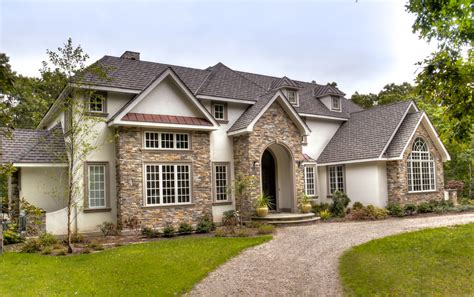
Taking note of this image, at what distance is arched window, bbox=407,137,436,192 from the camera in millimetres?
22406

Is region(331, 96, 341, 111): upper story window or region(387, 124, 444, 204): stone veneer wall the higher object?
region(331, 96, 341, 111): upper story window

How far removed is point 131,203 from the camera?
16375mm

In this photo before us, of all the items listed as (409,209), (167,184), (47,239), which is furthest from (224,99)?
(409,209)

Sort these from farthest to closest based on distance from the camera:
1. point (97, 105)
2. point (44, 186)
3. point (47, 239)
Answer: point (44, 186)
point (97, 105)
point (47, 239)

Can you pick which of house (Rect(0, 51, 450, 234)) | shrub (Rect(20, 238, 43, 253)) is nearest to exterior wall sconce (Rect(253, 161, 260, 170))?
house (Rect(0, 51, 450, 234))

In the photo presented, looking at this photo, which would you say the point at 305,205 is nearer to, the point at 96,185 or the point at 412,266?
the point at 96,185

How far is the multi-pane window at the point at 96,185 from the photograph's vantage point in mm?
Answer: 16609

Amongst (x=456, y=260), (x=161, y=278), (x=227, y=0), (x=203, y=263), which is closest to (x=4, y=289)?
(x=161, y=278)

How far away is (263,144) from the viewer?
19.8 m

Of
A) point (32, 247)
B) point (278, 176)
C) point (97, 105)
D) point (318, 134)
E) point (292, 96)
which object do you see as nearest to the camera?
point (32, 247)

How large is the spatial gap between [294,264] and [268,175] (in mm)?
11754

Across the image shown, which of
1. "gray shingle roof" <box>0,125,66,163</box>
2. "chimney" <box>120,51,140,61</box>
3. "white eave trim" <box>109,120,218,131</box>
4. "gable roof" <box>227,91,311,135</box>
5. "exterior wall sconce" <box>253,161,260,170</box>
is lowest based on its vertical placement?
"exterior wall sconce" <box>253,161,260,170</box>

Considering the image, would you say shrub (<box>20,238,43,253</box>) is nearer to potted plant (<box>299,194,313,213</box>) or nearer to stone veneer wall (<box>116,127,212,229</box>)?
stone veneer wall (<box>116,127,212,229</box>)

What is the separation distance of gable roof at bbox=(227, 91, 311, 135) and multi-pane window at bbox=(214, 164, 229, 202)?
1.92 metres
